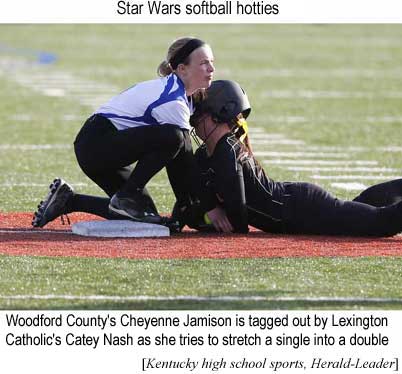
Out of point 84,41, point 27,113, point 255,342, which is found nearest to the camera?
point 255,342

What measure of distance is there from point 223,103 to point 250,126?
336 inches

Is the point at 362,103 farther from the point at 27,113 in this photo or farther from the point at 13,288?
the point at 13,288

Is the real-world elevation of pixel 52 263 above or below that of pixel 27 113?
below

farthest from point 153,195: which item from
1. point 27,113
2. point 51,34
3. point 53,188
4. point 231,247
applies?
point 51,34

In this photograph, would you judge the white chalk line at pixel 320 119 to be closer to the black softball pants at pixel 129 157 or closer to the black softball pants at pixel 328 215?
the black softball pants at pixel 129 157

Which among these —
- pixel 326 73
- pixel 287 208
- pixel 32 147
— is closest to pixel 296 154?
pixel 32 147

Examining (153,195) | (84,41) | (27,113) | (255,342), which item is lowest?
(255,342)

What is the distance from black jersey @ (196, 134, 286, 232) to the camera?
9.38 meters

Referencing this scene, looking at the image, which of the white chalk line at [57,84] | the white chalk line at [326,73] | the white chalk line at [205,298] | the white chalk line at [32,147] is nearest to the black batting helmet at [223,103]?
the white chalk line at [205,298]

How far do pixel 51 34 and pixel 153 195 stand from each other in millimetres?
26091

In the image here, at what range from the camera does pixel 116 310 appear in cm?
729

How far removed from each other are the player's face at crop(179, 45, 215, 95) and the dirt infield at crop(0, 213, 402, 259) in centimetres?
108

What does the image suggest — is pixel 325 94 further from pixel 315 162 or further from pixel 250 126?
pixel 315 162

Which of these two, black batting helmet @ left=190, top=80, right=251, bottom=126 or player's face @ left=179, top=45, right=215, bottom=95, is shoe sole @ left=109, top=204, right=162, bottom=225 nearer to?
black batting helmet @ left=190, top=80, right=251, bottom=126
